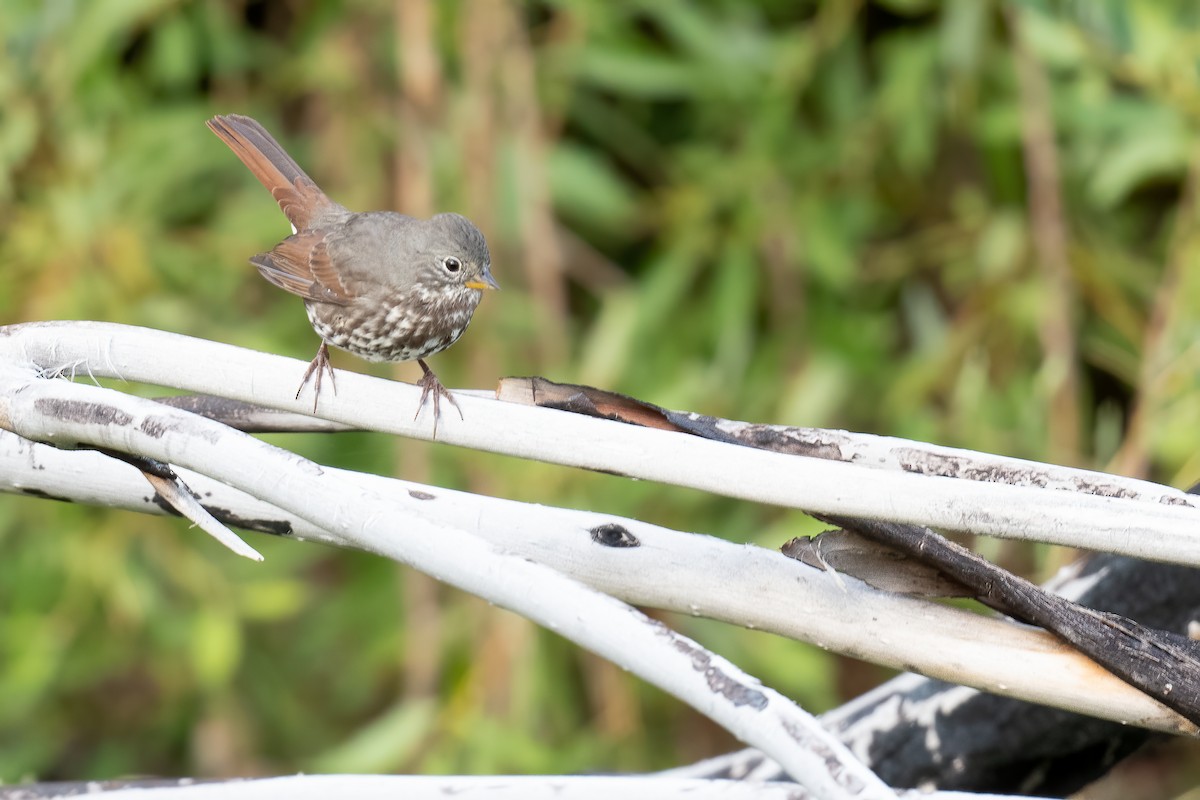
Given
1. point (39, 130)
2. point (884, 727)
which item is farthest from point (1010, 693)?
point (39, 130)

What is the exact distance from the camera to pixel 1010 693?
1494 mm

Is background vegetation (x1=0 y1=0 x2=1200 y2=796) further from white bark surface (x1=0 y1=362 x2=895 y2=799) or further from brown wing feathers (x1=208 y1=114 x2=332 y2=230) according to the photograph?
white bark surface (x1=0 y1=362 x2=895 y2=799)

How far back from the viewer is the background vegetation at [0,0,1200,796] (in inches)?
154

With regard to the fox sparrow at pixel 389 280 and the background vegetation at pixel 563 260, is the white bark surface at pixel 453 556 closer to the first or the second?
the fox sparrow at pixel 389 280

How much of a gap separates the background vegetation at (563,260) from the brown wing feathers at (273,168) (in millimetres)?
829

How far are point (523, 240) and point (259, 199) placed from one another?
0.80m

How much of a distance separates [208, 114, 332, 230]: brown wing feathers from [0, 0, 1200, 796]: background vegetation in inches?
32.6

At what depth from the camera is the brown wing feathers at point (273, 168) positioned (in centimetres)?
319

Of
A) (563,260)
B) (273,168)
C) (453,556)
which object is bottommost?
(453,556)

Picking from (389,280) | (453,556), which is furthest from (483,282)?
(453,556)

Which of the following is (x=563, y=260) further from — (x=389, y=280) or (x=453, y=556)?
(x=453, y=556)

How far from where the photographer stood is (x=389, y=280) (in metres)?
2.78

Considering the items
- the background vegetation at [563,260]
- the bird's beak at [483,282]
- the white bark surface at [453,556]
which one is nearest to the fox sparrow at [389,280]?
the bird's beak at [483,282]

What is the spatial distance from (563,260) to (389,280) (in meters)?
1.76
